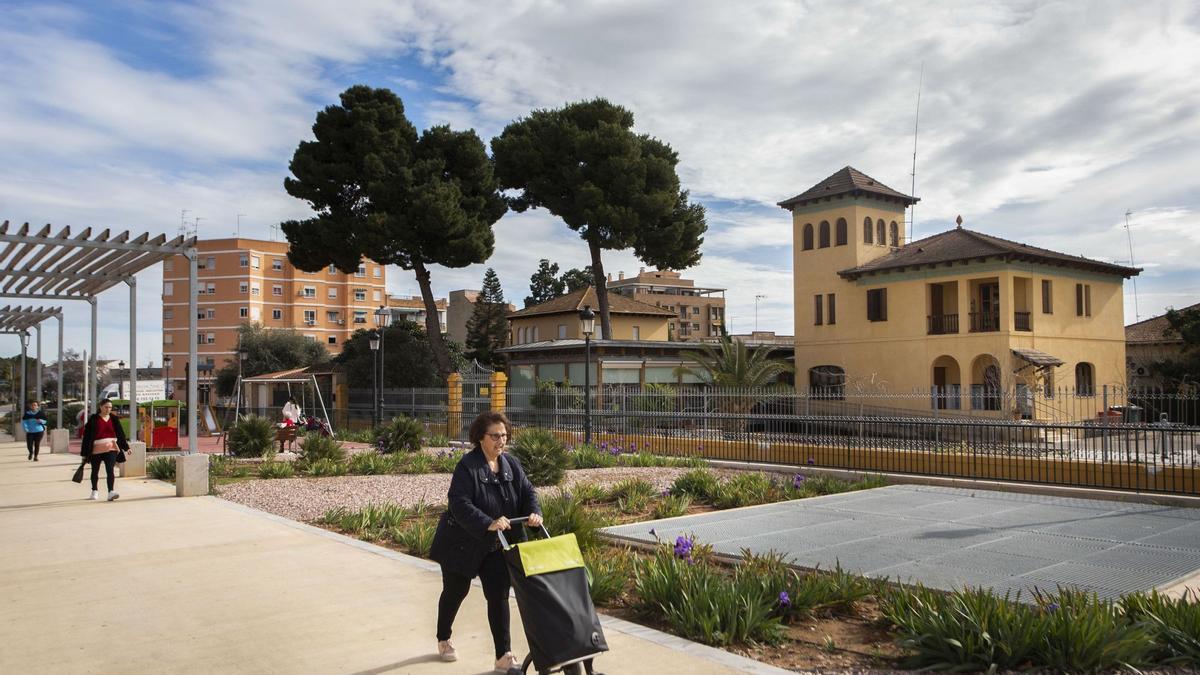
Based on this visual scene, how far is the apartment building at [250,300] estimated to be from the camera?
82.7 metres

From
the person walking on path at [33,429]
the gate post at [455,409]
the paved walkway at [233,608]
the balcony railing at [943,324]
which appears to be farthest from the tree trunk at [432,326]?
the paved walkway at [233,608]

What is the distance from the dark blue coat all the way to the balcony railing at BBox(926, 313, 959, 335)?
31.9m

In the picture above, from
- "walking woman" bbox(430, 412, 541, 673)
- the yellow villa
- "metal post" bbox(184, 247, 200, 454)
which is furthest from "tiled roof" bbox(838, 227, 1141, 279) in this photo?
"walking woman" bbox(430, 412, 541, 673)

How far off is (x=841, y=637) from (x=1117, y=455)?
10278mm

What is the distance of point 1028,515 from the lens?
1058cm

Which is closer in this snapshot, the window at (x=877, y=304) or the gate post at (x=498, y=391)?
the gate post at (x=498, y=391)

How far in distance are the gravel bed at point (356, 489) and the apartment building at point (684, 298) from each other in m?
81.5

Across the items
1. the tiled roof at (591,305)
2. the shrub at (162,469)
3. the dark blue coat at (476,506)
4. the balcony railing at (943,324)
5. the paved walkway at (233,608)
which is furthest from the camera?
the tiled roof at (591,305)

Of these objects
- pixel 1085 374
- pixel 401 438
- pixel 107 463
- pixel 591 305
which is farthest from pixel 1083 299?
pixel 107 463

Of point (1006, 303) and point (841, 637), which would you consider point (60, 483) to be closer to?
point (841, 637)

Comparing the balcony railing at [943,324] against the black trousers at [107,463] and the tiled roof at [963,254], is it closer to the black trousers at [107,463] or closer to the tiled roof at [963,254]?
the tiled roof at [963,254]

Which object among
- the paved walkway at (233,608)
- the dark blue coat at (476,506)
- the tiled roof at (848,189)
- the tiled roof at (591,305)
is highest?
the tiled roof at (848,189)

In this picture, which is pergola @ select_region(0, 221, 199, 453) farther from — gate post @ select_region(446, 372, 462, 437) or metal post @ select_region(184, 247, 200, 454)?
gate post @ select_region(446, 372, 462, 437)

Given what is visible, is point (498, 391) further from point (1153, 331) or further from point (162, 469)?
point (1153, 331)
